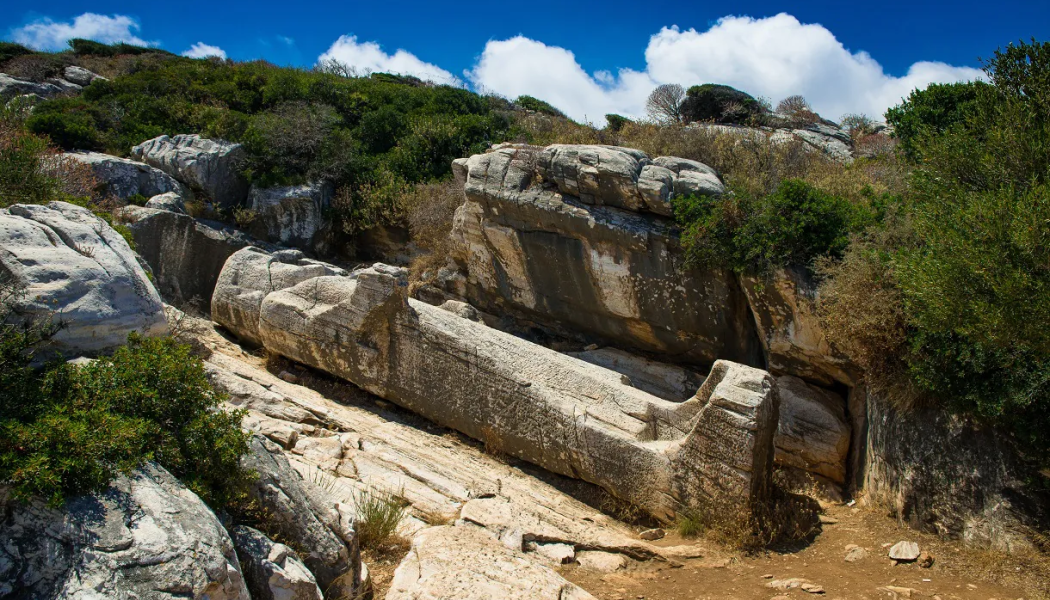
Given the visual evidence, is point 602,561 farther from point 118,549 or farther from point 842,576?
point 118,549

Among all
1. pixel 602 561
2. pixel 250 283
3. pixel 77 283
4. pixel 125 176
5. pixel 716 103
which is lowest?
pixel 602 561

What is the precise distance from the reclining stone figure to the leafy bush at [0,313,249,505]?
394 cm

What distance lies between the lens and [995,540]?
6.08 metres

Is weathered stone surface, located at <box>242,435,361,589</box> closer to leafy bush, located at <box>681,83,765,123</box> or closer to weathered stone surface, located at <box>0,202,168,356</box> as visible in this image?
weathered stone surface, located at <box>0,202,168,356</box>

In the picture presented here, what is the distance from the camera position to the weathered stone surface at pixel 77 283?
4.64m

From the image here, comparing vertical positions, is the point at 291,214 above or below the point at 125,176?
below

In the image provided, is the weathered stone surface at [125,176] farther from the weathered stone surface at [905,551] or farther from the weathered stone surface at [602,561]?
the weathered stone surface at [905,551]

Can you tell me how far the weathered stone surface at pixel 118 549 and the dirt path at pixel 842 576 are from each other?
324 cm

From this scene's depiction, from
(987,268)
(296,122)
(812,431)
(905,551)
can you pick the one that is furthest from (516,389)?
(296,122)

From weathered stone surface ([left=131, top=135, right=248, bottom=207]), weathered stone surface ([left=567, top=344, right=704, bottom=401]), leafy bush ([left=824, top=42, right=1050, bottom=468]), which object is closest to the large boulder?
weathered stone surface ([left=131, top=135, right=248, bottom=207])

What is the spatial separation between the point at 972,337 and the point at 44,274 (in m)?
7.45

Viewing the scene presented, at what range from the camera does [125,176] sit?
12.0 metres

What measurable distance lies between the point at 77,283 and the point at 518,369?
14.8 feet

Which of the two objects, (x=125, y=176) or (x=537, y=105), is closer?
(x=125, y=176)
